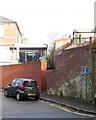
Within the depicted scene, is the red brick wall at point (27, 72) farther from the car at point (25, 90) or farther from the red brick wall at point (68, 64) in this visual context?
the car at point (25, 90)

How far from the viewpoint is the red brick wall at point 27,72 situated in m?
33.7

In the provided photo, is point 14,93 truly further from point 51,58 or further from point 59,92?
point 51,58

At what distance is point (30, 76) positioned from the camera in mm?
35875

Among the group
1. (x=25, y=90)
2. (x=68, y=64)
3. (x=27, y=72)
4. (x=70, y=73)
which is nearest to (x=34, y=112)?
(x=25, y=90)

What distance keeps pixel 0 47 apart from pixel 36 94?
2894 centimetres

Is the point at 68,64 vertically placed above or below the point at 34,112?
above

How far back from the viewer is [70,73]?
26.4m

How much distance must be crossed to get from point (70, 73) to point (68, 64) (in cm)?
99

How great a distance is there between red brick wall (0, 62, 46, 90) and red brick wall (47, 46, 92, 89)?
6.08ft

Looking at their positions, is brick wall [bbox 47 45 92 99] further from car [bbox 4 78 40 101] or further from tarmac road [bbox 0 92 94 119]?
tarmac road [bbox 0 92 94 119]

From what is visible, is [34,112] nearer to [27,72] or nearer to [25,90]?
[25,90]

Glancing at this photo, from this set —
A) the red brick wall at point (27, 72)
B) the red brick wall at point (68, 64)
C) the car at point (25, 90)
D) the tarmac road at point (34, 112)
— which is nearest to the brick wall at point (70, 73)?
the red brick wall at point (68, 64)

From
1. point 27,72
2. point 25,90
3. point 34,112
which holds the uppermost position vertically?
point 27,72

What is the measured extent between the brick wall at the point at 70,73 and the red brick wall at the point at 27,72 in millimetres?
1876
